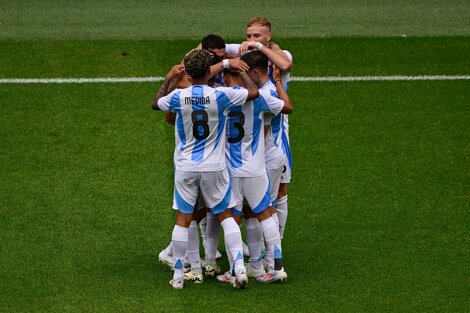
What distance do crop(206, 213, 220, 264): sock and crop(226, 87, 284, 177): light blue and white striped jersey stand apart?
58cm

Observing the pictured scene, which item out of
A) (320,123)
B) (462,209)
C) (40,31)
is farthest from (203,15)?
(462,209)

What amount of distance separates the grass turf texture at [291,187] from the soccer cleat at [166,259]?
0.09 m

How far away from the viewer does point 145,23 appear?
19625 mm

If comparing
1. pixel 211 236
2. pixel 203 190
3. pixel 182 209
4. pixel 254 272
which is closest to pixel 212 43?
pixel 203 190

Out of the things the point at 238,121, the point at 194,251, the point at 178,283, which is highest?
the point at 238,121

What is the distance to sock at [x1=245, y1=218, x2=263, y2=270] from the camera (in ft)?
36.1

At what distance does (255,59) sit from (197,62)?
744 mm

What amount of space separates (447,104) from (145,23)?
5430mm

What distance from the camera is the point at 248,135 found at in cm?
1074

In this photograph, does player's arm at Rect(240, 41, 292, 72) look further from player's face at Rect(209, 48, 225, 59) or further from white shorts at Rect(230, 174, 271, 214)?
white shorts at Rect(230, 174, 271, 214)

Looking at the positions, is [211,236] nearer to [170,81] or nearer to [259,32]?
[170,81]

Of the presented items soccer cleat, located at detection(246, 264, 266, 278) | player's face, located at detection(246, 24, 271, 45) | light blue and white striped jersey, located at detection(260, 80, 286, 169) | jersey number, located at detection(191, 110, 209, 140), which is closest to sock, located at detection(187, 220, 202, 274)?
soccer cleat, located at detection(246, 264, 266, 278)

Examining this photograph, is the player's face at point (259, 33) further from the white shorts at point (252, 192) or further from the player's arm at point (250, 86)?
the white shorts at point (252, 192)

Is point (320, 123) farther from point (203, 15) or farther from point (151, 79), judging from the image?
point (203, 15)
